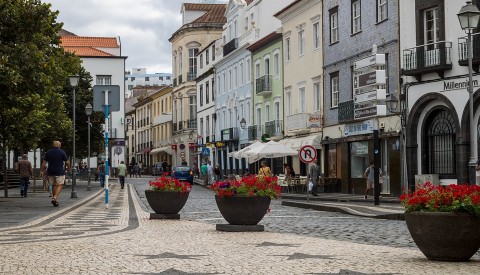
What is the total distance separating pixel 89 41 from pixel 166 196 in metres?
81.4

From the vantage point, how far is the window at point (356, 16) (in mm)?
38375

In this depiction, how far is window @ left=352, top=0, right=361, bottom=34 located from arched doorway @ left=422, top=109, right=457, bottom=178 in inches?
302

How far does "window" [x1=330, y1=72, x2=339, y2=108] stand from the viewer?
4128cm

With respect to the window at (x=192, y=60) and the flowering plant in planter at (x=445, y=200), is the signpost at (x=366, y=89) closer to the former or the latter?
the flowering plant in planter at (x=445, y=200)

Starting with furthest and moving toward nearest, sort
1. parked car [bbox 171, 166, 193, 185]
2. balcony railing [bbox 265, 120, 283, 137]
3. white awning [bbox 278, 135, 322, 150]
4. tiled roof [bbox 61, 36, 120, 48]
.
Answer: tiled roof [bbox 61, 36, 120, 48], parked car [bbox 171, 166, 193, 185], balcony railing [bbox 265, 120, 283, 137], white awning [bbox 278, 135, 322, 150]

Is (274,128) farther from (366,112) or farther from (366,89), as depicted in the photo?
(366,89)

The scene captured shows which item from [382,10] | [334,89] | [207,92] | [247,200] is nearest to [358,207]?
[247,200]

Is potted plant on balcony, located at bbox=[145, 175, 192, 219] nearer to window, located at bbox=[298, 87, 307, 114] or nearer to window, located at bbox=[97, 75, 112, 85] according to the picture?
window, located at bbox=[298, 87, 307, 114]

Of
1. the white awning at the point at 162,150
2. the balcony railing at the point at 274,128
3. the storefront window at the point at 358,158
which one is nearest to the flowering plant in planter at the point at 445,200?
the storefront window at the point at 358,158

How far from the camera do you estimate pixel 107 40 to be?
98062 mm

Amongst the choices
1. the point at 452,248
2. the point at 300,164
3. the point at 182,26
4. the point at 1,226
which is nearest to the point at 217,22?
the point at 182,26

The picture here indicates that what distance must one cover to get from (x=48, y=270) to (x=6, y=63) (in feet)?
51.4

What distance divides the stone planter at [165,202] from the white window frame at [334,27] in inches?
913

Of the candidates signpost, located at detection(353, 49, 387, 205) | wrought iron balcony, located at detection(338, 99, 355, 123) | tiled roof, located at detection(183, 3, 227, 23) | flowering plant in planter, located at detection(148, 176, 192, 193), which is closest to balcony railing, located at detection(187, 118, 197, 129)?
tiled roof, located at detection(183, 3, 227, 23)
